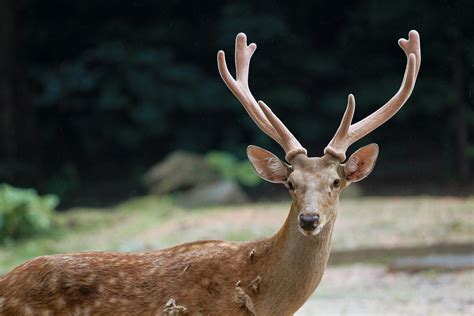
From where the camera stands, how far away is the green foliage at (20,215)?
11023 mm

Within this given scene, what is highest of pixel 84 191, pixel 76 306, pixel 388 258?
pixel 76 306

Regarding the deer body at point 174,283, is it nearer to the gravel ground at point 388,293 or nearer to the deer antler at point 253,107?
the deer antler at point 253,107

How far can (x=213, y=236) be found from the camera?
407 inches

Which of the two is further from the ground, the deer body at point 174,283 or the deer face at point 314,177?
the deer face at point 314,177

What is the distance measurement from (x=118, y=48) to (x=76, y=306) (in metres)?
11.9

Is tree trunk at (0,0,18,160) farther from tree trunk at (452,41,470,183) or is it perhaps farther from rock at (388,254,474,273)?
rock at (388,254,474,273)

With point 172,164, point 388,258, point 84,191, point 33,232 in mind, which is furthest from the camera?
point 84,191

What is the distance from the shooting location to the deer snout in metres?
4.11

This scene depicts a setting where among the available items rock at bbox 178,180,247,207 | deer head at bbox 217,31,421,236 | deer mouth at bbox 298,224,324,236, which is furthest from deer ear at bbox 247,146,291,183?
rock at bbox 178,180,247,207

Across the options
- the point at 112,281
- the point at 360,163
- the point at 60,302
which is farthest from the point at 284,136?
the point at 60,302

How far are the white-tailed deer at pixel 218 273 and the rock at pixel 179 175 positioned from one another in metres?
8.92

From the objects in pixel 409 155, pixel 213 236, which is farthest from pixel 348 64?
pixel 213 236

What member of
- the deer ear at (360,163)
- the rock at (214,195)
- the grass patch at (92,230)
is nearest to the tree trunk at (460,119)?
the rock at (214,195)

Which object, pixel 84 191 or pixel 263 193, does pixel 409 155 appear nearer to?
pixel 263 193
